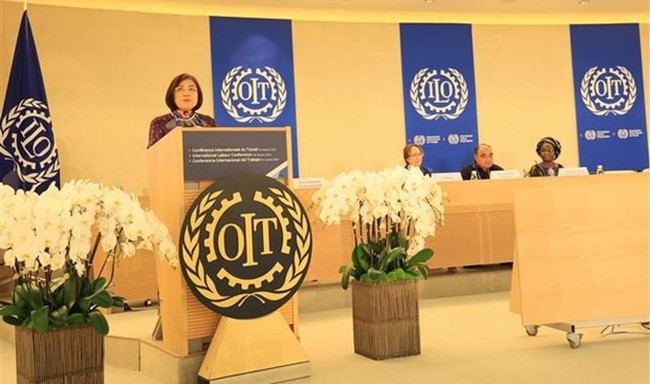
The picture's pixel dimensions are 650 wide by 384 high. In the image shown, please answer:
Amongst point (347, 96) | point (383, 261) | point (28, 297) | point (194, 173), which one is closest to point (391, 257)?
point (383, 261)

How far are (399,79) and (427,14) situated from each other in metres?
0.88

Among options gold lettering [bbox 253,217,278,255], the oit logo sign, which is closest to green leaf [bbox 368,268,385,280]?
the oit logo sign

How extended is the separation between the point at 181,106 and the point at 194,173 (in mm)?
666

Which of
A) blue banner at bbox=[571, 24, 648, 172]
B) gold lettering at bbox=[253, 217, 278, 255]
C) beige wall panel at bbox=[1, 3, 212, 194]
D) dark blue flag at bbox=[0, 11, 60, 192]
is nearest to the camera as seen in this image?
gold lettering at bbox=[253, 217, 278, 255]

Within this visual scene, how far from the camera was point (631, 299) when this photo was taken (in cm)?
289

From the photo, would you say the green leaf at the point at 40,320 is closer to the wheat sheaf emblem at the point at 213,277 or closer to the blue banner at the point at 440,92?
the wheat sheaf emblem at the point at 213,277

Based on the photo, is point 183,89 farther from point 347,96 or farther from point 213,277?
point 347,96

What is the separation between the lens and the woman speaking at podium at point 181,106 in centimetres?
299

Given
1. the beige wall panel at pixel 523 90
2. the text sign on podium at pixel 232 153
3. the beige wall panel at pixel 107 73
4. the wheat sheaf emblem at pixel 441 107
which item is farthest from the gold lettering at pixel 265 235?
the beige wall panel at pixel 523 90

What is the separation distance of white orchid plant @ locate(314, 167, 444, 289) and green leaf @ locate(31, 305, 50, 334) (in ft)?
4.29

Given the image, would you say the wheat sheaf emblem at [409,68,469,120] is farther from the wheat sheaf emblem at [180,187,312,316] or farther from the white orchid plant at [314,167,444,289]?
the wheat sheaf emblem at [180,187,312,316]

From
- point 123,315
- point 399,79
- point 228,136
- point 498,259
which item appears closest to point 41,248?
point 228,136

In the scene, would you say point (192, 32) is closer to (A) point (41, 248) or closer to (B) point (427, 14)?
(B) point (427, 14)

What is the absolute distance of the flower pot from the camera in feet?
6.15
